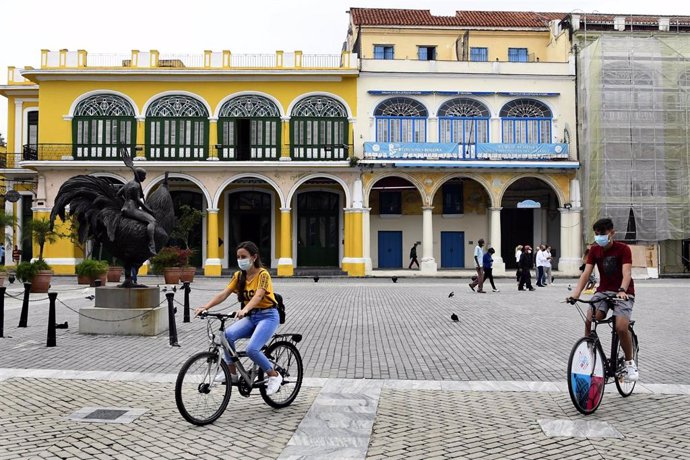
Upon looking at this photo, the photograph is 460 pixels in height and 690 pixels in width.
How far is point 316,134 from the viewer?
3031cm

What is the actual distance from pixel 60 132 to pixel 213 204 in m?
7.58

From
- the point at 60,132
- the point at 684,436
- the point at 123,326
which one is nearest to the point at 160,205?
the point at 123,326

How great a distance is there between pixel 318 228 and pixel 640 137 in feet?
50.0

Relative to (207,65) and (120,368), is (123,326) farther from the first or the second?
(207,65)

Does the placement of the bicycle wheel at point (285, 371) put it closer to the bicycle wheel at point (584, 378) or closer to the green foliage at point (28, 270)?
the bicycle wheel at point (584, 378)

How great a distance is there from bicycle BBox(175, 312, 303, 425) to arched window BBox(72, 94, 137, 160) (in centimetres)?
2583

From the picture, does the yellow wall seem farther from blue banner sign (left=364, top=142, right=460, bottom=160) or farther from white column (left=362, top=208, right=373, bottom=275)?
white column (left=362, top=208, right=373, bottom=275)

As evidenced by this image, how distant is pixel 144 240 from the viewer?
35.1 ft

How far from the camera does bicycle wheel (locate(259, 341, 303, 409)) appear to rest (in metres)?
6.00

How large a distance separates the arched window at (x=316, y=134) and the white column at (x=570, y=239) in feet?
34.5

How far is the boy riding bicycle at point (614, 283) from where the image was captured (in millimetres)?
6316

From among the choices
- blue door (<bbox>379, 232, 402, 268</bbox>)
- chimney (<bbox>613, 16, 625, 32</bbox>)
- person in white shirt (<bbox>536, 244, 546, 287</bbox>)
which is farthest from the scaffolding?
blue door (<bbox>379, 232, 402, 268</bbox>)

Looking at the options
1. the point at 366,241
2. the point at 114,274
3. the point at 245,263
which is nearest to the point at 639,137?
the point at 366,241

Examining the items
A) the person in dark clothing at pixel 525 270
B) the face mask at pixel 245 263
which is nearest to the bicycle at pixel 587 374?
the face mask at pixel 245 263
